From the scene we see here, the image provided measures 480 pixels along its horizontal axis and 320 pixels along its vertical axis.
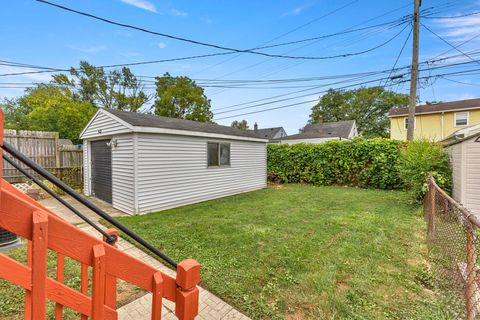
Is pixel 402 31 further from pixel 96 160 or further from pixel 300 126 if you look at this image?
pixel 300 126

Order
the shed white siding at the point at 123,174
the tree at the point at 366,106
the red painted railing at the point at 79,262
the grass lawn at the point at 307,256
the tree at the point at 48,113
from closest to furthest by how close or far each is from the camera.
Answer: the red painted railing at the point at 79,262 → the grass lawn at the point at 307,256 → the shed white siding at the point at 123,174 → the tree at the point at 48,113 → the tree at the point at 366,106

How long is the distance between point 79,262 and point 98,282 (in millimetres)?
207

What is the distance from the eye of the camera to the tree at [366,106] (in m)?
33.9

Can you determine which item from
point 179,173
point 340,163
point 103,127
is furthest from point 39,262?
point 340,163

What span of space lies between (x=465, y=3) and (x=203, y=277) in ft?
48.2

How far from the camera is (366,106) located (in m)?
35.8

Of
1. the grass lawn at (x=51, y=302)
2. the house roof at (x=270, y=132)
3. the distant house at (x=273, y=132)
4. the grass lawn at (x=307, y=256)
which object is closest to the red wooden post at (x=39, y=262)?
the grass lawn at (x=51, y=302)

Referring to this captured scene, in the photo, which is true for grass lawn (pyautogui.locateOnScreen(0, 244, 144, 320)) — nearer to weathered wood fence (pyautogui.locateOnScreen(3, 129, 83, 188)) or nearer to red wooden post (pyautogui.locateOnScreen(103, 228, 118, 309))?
red wooden post (pyautogui.locateOnScreen(103, 228, 118, 309))

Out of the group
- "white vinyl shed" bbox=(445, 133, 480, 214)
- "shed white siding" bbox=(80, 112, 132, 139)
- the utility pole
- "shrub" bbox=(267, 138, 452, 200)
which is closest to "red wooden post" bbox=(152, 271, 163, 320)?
"shed white siding" bbox=(80, 112, 132, 139)

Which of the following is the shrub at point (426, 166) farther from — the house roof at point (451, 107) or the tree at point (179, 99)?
the tree at point (179, 99)

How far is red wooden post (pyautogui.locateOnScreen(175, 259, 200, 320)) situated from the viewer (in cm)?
136

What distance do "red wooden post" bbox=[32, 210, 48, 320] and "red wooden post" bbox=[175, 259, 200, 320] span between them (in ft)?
2.03

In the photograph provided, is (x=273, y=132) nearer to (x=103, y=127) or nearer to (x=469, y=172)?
(x=103, y=127)

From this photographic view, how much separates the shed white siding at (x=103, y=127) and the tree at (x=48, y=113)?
9.26 meters
